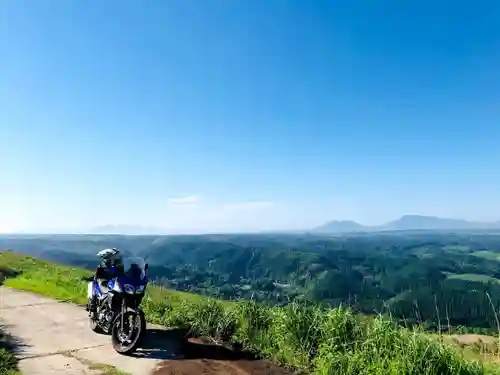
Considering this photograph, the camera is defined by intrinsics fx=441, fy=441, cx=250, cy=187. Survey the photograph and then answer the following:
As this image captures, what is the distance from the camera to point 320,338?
6.18 meters

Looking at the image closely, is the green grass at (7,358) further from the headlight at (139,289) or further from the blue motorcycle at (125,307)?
the headlight at (139,289)

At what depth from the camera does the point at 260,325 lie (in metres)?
7.29

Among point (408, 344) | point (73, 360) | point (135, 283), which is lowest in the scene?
point (73, 360)

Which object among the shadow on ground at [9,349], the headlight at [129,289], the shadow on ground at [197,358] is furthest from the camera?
the headlight at [129,289]

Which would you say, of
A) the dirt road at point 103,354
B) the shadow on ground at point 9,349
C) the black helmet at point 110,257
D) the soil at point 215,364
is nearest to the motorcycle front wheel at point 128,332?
the dirt road at point 103,354

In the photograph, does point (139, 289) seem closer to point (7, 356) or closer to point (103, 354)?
point (103, 354)

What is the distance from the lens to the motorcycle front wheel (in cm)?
684

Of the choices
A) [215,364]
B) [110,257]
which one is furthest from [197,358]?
[110,257]

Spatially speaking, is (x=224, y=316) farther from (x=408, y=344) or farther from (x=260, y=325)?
(x=408, y=344)

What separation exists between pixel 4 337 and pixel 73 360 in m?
2.27

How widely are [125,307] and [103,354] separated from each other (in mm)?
770

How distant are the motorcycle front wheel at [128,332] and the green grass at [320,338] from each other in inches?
51.1

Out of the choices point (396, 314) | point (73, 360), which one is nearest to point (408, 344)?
point (396, 314)

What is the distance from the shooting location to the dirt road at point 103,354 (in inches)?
243
